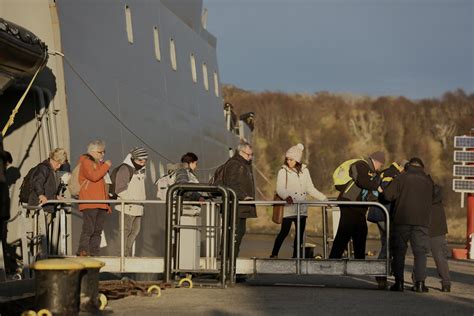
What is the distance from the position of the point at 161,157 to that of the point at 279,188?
17.7 ft

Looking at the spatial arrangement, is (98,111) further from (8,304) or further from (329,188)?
(329,188)

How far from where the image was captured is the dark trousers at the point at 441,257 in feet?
50.8

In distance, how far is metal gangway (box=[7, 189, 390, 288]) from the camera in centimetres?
1466

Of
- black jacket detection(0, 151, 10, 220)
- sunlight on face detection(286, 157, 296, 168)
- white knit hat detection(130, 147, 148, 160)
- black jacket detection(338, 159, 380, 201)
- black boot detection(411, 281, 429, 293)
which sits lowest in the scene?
black boot detection(411, 281, 429, 293)

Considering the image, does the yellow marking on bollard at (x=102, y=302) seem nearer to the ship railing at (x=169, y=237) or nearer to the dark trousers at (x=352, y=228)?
the ship railing at (x=169, y=237)

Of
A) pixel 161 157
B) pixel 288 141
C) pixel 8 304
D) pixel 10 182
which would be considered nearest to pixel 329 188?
pixel 288 141

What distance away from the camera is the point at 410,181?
15.3 m

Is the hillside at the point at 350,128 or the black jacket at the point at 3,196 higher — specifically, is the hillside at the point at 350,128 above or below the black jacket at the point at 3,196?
above

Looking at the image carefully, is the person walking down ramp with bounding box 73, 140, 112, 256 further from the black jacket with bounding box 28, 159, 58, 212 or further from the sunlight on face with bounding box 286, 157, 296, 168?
the sunlight on face with bounding box 286, 157, 296, 168

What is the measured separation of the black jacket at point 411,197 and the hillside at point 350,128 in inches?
2267

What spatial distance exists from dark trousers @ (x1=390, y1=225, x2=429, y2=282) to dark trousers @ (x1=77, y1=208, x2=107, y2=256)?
12.2 feet

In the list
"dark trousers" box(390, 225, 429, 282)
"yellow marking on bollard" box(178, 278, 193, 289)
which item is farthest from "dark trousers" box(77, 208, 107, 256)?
"dark trousers" box(390, 225, 429, 282)

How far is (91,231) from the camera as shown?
51.5 ft

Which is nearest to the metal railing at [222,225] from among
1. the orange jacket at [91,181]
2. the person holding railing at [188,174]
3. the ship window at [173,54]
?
the orange jacket at [91,181]
